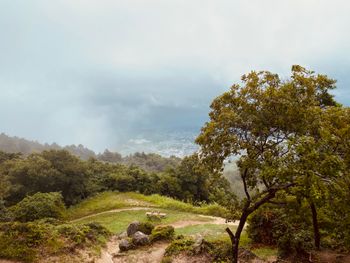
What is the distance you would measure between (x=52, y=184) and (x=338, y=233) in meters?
34.4

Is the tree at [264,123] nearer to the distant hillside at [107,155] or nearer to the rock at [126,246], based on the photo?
the rock at [126,246]

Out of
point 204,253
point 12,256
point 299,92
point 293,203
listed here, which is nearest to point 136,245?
point 204,253

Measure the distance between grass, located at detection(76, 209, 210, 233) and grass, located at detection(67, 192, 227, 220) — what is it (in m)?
2.30

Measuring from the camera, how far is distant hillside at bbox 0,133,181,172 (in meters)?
114

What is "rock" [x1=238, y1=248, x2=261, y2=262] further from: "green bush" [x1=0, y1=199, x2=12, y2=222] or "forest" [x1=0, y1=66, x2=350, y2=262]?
"green bush" [x1=0, y1=199, x2=12, y2=222]

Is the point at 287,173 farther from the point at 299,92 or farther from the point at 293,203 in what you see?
the point at 293,203

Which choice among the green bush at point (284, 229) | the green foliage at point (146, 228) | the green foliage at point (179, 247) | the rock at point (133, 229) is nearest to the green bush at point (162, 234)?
the green foliage at point (146, 228)

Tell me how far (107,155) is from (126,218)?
112m

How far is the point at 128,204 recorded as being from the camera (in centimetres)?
4034

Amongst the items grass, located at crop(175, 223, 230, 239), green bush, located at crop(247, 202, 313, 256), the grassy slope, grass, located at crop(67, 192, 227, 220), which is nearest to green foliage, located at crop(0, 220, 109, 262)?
grass, located at crop(175, 223, 230, 239)

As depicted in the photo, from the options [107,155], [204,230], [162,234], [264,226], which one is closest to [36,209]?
[162,234]

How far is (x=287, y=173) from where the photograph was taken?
10828 mm

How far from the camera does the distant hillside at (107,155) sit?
114188 mm

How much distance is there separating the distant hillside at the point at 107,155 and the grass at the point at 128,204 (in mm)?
49959
